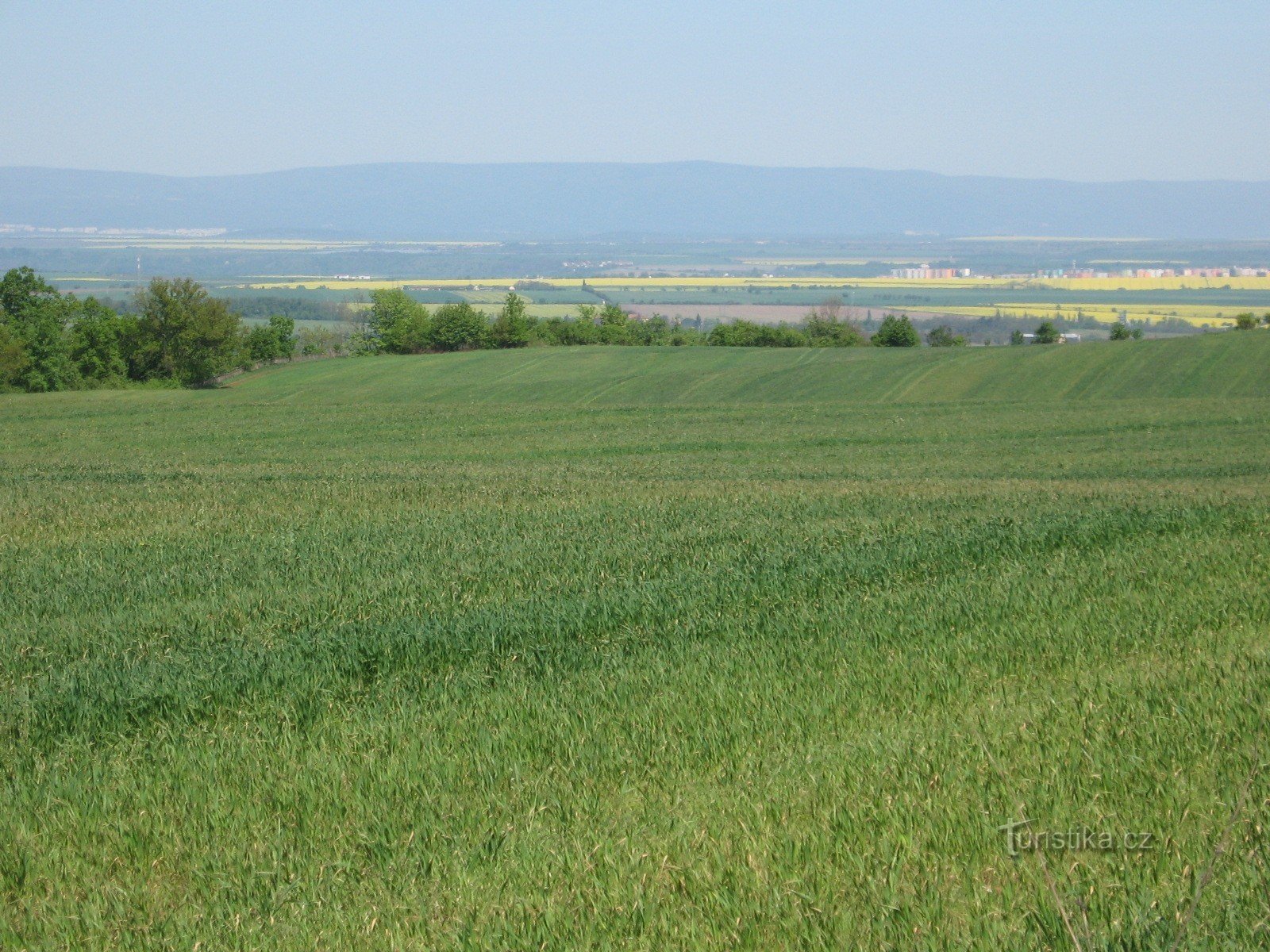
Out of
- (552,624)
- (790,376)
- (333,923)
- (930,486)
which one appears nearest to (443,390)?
(790,376)

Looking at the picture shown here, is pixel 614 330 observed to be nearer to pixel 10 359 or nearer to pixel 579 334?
pixel 579 334

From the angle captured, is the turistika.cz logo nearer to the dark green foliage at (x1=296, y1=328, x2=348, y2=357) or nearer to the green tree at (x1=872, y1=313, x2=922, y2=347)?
the green tree at (x1=872, y1=313, x2=922, y2=347)

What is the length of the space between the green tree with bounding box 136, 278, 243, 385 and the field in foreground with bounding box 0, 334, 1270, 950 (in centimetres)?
6874

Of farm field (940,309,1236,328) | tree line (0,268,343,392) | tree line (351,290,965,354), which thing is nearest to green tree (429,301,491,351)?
tree line (351,290,965,354)

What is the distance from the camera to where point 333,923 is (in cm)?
416

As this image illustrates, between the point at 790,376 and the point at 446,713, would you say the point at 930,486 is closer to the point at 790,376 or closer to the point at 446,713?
the point at 446,713

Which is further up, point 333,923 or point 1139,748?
point 1139,748

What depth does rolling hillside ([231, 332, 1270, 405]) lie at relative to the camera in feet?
193

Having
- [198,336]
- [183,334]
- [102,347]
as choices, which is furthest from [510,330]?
[102,347]

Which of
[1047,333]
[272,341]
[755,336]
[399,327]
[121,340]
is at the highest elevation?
[399,327]

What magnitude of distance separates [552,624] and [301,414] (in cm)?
3932

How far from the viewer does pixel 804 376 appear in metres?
66.5

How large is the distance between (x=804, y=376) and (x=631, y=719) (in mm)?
61646

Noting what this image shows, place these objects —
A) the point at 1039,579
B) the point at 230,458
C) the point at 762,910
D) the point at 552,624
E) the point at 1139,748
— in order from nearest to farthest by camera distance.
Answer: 1. the point at 762,910
2. the point at 1139,748
3. the point at 552,624
4. the point at 1039,579
5. the point at 230,458
